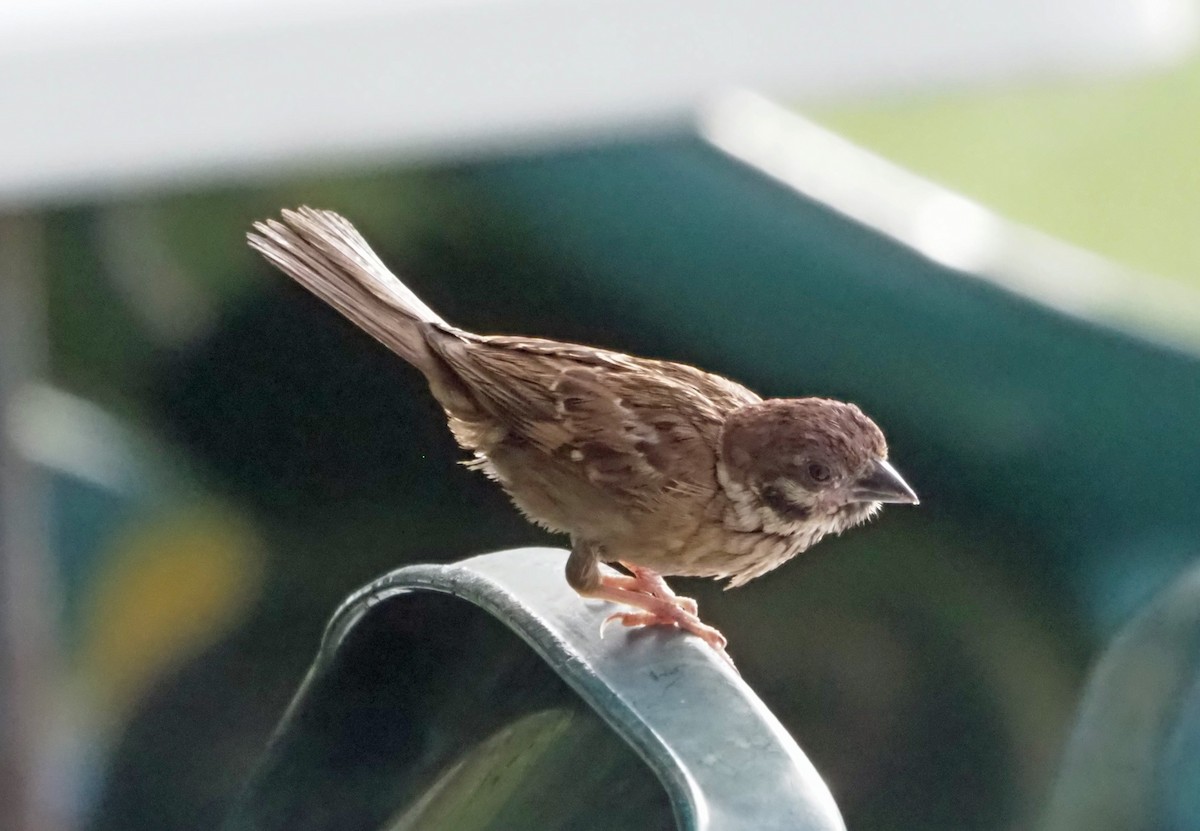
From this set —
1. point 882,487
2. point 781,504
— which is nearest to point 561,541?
point 781,504

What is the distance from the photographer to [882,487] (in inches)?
73.7

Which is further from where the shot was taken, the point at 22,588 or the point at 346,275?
the point at 22,588

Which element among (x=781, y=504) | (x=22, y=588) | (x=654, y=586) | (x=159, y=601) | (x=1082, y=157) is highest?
(x=781, y=504)

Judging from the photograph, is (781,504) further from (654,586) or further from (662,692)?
(662,692)

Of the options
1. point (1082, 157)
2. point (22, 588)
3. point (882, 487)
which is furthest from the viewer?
point (1082, 157)

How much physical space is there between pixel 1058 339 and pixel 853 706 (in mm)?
789

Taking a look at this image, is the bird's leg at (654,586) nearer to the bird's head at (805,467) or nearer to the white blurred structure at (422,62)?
the bird's head at (805,467)

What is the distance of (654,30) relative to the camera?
6.49ft

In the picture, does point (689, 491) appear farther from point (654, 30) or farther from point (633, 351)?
point (633, 351)

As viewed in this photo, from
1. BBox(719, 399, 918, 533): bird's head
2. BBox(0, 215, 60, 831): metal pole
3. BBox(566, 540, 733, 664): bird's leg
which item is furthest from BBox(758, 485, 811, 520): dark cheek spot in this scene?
BBox(0, 215, 60, 831): metal pole

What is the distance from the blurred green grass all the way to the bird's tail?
4381 mm

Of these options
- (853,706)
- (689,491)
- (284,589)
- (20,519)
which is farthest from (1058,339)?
(20,519)

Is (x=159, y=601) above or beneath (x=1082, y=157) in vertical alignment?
above

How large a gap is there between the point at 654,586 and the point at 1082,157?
18.0ft
